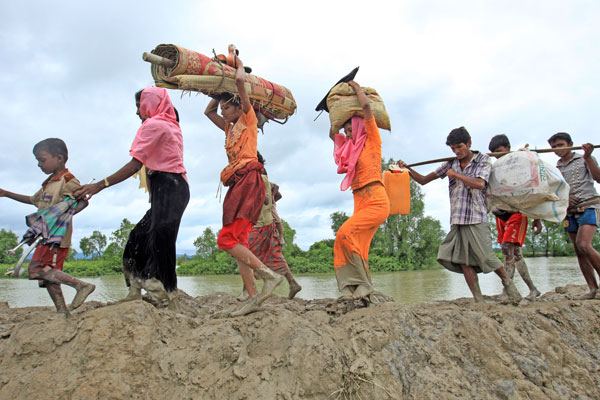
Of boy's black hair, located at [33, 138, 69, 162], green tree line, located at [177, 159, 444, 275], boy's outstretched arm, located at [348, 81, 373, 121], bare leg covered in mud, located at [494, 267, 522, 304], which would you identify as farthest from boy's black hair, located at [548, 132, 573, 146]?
green tree line, located at [177, 159, 444, 275]

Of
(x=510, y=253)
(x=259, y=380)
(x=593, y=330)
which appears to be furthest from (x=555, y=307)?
(x=259, y=380)

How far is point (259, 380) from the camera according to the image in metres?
2.17

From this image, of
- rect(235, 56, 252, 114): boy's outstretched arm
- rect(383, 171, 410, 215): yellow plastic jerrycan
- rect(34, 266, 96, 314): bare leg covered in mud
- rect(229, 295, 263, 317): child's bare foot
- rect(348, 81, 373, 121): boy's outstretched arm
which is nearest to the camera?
rect(229, 295, 263, 317): child's bare foot

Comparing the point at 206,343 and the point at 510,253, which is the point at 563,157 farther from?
the point at 206,343

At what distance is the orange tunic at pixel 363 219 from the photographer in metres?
3.19

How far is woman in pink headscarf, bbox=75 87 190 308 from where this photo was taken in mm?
2936

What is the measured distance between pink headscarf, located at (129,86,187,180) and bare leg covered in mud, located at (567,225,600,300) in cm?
388

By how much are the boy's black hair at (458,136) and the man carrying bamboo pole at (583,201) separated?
1.04 metres

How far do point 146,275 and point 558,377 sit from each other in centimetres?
306

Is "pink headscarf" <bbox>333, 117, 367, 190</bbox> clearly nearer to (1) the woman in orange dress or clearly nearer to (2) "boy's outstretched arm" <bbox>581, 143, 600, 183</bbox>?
(1) the woman in orange dress

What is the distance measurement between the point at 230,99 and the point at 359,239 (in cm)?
169

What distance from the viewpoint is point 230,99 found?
10.9ft

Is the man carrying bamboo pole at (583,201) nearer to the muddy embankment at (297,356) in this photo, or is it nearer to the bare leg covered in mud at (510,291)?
the bare leg covered in mud at (510,291)

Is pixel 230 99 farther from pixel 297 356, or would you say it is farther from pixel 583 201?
pixel 583 201
